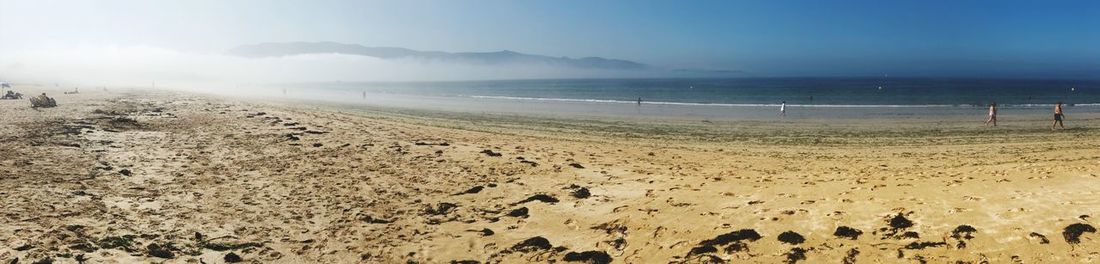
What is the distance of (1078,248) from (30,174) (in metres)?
16.2

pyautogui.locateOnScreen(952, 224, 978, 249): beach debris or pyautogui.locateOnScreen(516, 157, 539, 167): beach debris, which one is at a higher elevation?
pyautogui.locateOnScreen(952, 224, 978, 249): beach debris

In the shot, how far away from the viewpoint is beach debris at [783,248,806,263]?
6.48 metres

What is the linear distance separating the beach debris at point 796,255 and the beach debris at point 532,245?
3.09 metres

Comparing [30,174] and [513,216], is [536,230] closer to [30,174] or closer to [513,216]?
[513,216]

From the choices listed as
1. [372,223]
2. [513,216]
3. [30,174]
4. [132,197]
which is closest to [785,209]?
[513,216]

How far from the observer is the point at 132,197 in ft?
32.8

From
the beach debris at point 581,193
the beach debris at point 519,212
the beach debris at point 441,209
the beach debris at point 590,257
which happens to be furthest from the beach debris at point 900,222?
the beach debris at point 441,209

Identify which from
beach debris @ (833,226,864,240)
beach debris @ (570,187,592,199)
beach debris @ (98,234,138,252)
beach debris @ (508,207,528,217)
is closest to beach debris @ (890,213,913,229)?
beach debris @ (833,226,864,240)

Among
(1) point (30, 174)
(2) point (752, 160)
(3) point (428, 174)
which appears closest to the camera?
(1) point (30, 174)

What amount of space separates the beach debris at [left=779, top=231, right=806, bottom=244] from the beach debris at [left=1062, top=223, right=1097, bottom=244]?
→ 103 inches

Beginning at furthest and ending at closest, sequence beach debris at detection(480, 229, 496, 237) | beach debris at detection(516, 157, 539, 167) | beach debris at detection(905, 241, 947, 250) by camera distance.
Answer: beach debris at detection(516, 157, 539, 167)
beach debris at detection(480, 229, 496, 237)
beach debris at detection(905, 241, 947, 250)

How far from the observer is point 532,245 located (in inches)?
317

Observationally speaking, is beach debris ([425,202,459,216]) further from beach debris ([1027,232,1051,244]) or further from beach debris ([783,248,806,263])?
beach debris ([1027,232,1051,244])

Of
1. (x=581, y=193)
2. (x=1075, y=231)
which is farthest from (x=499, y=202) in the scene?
(x=1075, y=231)
